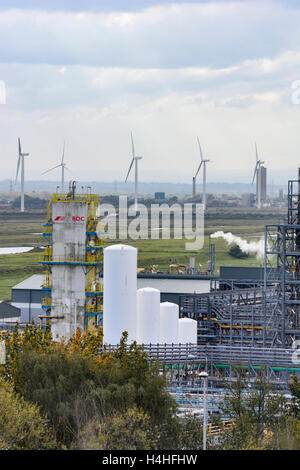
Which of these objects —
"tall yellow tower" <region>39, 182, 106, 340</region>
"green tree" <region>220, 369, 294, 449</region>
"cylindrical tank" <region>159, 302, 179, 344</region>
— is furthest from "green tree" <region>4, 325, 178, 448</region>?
"cylindrical tank" <region>159, 302, 179, 344</region>

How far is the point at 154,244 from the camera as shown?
137250mm

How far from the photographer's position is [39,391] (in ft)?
86.3

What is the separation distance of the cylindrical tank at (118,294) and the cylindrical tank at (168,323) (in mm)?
2666

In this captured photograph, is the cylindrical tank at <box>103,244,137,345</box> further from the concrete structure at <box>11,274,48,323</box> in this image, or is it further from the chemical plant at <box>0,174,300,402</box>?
the concrete structure at <box>11,274,48,323</box>

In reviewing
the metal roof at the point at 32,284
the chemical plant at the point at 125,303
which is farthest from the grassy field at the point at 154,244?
the chemical plant at the point at 125,303

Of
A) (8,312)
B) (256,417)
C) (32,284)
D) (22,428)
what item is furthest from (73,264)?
(32,284)

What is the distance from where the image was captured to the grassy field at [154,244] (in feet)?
350

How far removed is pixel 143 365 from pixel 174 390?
4.77 m

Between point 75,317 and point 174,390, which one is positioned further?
point 75,317

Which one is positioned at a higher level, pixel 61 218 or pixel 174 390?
pixel 61 218

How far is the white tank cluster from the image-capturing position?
36688mm

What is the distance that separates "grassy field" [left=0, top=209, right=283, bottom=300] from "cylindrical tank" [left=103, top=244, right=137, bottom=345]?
46.3 m

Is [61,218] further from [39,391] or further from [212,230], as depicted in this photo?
[212,230]
